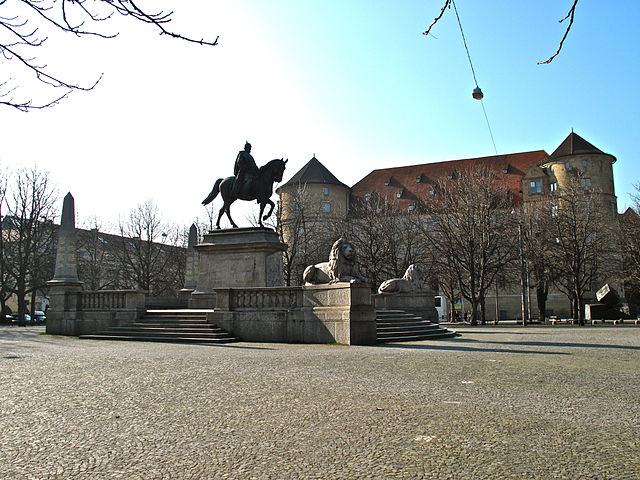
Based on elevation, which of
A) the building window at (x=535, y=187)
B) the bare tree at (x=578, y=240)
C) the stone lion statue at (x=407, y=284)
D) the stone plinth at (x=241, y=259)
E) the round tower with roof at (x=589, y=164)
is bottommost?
the stone lion statue at (x=407, y=284)

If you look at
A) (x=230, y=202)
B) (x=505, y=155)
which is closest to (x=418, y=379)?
(x=230, y=202)

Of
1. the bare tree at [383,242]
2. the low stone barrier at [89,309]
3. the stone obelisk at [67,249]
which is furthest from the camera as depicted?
the bare tree at [383,242]

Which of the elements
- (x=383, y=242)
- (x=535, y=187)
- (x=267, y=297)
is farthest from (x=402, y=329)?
(x=535, y=187)

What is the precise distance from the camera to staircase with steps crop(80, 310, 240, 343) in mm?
16716

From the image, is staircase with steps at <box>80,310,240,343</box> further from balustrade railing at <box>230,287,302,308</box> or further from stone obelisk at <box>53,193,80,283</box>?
stone obelisk at <box>53,193,80,283</box>

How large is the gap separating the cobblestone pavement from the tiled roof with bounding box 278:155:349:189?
68.7 metres

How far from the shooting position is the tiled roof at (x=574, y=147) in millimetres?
69500

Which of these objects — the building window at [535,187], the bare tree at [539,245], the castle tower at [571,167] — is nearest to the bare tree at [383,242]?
the bare tree at [539,245]

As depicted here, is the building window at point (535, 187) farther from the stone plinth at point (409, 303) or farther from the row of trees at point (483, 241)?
the stone plinth at point (409, 303)

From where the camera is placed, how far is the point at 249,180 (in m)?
22.4

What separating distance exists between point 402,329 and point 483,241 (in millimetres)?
23849

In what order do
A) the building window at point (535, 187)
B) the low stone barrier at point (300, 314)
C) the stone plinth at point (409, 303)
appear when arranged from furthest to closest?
the building window at point (535, 187)
the stone plinth at point (409, 303)
the low stone barrier at point (300, 314)

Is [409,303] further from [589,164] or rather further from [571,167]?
[589,164]

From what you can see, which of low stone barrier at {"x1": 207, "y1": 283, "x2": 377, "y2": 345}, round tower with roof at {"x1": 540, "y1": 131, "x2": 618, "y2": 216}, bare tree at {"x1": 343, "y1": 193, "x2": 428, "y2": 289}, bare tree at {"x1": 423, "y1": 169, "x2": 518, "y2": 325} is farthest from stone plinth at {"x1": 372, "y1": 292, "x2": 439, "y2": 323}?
round tower with roof at {"x1": 540, "y1": 131, "x2": 618, "y2": 216}
